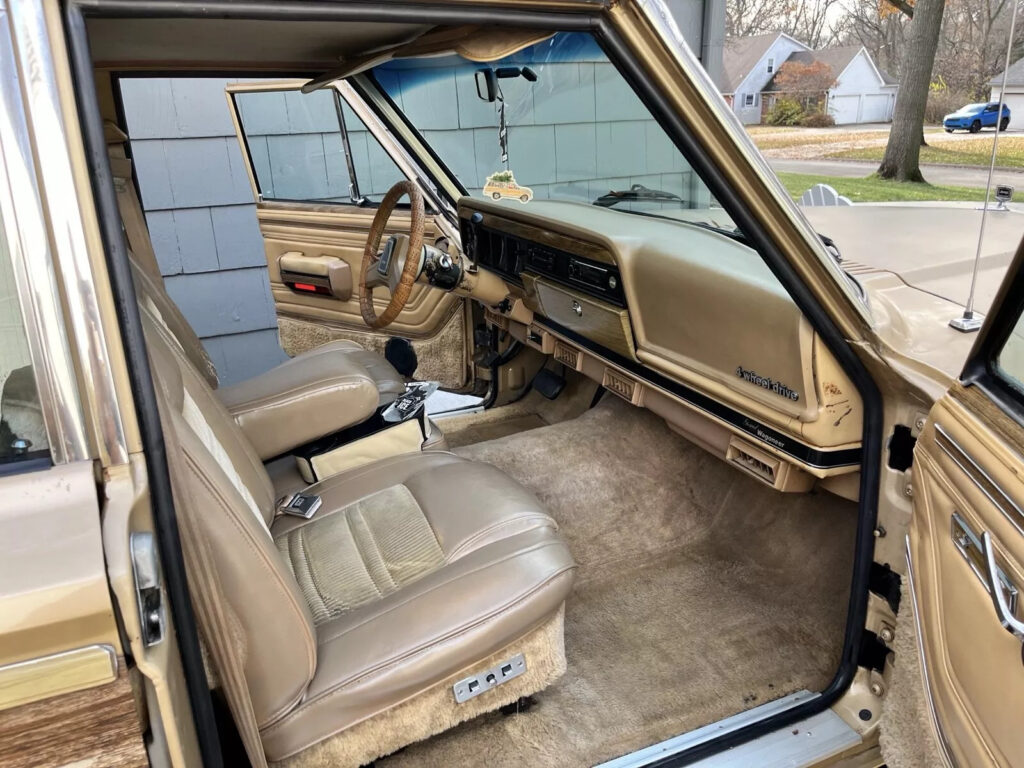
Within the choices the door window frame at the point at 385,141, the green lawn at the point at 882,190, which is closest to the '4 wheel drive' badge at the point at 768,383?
the green lawn at the point at 882,190

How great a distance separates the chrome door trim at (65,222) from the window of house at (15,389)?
4 cm

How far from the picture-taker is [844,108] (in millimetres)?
4684

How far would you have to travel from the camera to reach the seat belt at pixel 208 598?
3.48ft

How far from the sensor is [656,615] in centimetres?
223

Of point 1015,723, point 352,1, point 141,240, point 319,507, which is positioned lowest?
point 319,507

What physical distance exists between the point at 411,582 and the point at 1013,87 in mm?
1476

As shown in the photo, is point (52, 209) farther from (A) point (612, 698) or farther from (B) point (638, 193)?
(B) point (638, 193)

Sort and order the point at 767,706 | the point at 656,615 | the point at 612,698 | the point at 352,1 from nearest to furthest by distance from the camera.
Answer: the point at 352,1 → the point at 767,706 → the point at 612,698 → the point at 656,615

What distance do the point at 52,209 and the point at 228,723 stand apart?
1.01 m

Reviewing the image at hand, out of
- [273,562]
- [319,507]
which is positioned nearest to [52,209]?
[273,562]

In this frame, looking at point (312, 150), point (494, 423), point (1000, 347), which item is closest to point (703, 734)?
point (1000, 347)

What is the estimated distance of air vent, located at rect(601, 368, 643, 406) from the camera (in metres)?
2.38

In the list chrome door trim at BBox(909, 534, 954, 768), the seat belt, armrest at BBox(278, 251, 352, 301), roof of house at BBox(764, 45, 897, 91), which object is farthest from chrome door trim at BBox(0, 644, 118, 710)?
roof of house at BBox(764, 45, 897, 91)

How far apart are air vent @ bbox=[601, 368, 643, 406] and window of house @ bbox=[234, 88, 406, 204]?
4.14 feet
